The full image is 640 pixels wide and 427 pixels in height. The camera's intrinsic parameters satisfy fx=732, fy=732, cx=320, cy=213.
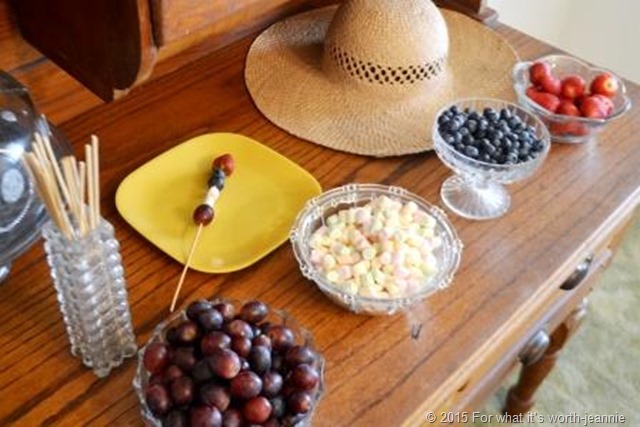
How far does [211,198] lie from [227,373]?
27 centimetres

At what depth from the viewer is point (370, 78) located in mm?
875

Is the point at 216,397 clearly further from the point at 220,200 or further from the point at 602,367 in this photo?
the point at 602,367

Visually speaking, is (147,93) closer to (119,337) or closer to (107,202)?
(107,202)

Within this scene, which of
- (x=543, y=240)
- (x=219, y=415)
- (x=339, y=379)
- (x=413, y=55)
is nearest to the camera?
(x=219, y=415)

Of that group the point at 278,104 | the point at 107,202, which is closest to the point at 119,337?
the point at 107,202

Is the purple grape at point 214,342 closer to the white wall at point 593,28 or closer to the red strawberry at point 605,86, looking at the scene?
the red strawberry at point 605,86

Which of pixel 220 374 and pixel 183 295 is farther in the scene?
pixel 183 295

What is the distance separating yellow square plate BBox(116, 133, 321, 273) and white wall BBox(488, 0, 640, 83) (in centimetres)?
106

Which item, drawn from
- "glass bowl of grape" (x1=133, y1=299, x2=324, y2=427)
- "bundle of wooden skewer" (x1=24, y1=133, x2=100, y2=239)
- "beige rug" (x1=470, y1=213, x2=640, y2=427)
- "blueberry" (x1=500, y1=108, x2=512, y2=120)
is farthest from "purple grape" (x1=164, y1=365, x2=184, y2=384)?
"beige rug" (x1=470, y1=213, x2=640, y2=427)

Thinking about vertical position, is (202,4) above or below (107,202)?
above

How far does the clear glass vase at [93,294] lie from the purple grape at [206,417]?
12 cm

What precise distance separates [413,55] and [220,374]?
1.58 feet

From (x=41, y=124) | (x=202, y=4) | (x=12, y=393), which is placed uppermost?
(x=202, y=4)

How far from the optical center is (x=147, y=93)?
0.89 m
